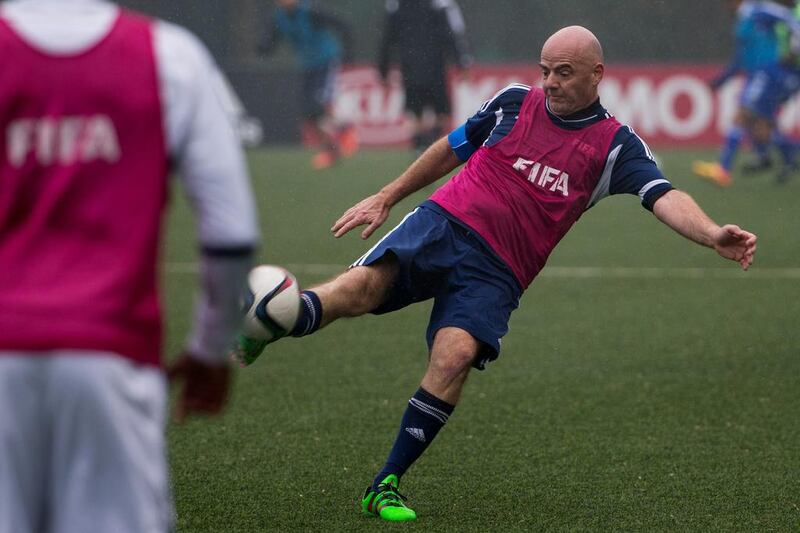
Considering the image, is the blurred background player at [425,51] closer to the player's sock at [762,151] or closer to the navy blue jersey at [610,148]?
the player's sock at [762,151]

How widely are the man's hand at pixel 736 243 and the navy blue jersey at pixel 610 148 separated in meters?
0.44

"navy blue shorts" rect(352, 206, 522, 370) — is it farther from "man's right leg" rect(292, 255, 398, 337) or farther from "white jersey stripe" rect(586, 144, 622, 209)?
"white jersey stripe" rect(586, 144, 622, 209)

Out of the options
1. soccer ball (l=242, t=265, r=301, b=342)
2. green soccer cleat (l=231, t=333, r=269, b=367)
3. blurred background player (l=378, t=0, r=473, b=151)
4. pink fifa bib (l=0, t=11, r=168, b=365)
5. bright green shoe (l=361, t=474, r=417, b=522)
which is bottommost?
blurred background player (l=378, t=0, r=473, b=151)

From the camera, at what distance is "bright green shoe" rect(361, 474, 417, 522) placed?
14.1 ft

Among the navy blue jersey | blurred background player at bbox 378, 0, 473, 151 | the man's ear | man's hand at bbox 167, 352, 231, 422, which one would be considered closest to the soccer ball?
the navy blue jersey

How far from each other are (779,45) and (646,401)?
11523 mm

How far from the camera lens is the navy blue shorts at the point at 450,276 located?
4.43m

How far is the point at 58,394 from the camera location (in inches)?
89.3

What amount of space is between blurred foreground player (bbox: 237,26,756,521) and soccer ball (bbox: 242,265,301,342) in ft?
0.42

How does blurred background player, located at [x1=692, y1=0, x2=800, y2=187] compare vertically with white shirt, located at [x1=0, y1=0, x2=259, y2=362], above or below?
below

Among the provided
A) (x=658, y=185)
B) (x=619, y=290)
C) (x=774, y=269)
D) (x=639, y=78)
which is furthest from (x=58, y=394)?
(x=639, y=78)

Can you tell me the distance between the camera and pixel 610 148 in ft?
15.1

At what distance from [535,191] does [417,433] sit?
92 centimetres

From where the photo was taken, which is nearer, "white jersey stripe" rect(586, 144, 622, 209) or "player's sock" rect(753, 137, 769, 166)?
"white jersey stripe" rect(586, 144, 622, 209)
